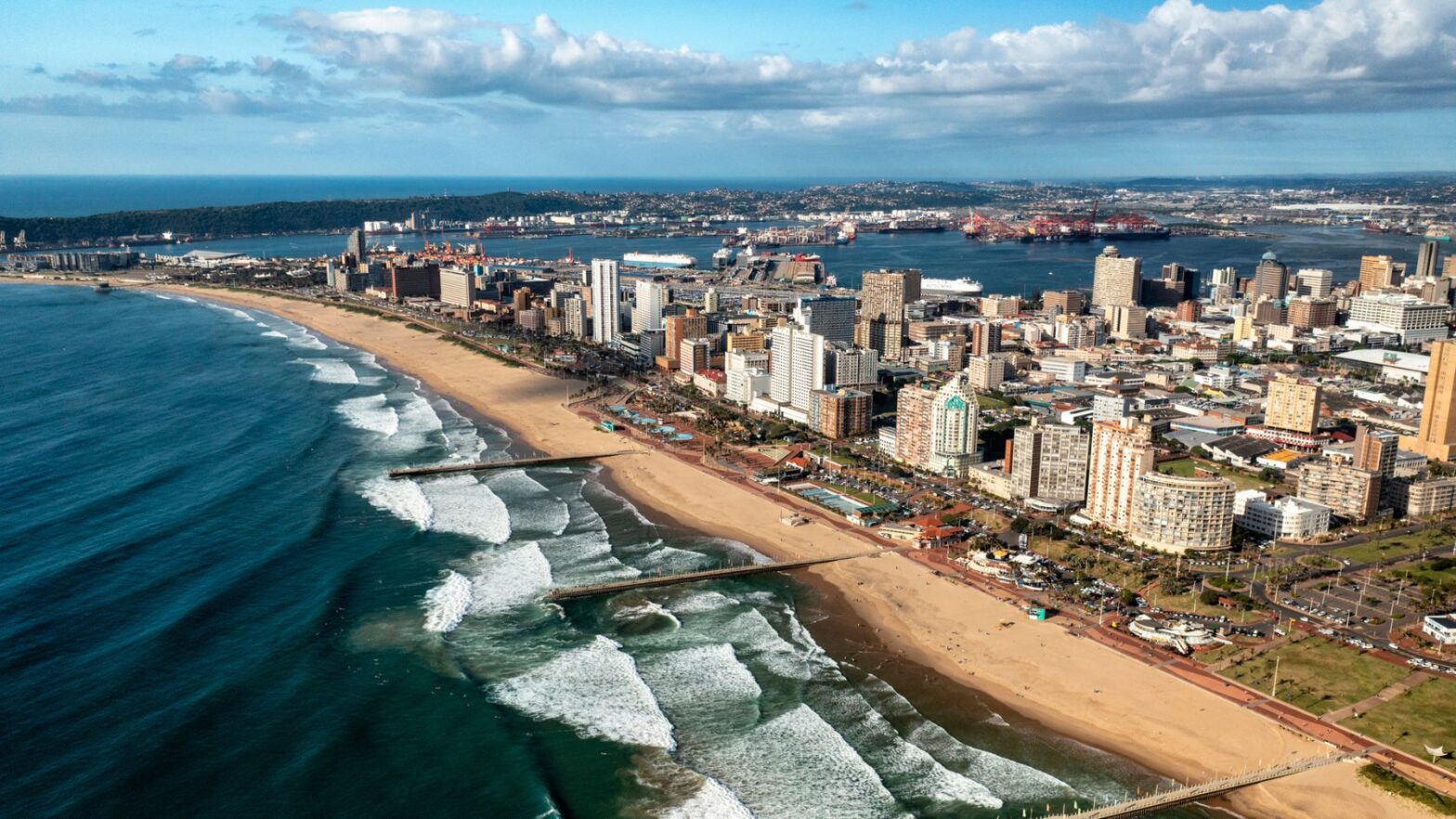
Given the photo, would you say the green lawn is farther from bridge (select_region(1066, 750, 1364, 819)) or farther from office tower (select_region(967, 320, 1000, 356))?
office tower (select_region(967, 320, 1000, 356))

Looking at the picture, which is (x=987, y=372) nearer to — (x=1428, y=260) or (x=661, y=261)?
(x=1428, y=260)

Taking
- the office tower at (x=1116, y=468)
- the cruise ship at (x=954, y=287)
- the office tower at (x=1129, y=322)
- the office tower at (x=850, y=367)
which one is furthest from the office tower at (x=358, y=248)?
the office tower at (x=1116, y=468)

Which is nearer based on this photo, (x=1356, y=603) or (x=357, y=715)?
(x=357, y=715)

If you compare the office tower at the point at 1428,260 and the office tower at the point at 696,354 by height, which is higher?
the office tower at the point at 1428,260

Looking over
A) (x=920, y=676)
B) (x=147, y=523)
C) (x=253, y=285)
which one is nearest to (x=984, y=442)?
(x=920, y=676)

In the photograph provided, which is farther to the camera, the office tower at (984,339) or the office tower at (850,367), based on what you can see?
the office tower at (984,339)

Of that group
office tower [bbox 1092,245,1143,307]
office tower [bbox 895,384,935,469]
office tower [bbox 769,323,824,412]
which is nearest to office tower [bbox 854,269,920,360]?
office tower [bbox 1092,245,1143,307]

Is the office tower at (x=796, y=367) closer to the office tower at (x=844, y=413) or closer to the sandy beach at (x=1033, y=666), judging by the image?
the office tower at (x=844, y=413)

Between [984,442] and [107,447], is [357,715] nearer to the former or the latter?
[107,447]
